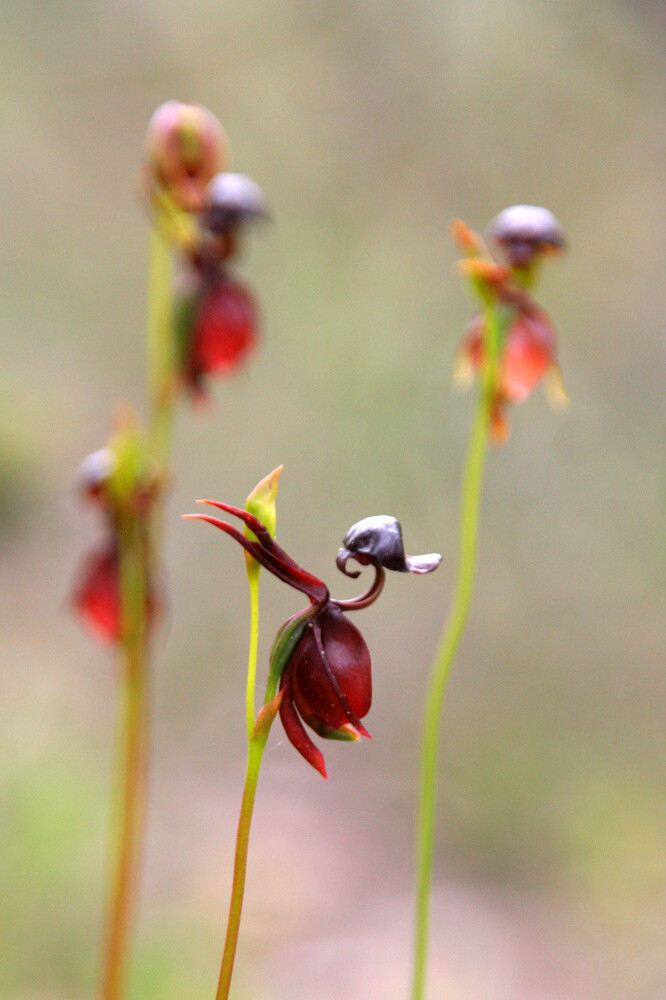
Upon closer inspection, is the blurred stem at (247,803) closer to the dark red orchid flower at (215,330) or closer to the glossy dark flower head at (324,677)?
the glossy dark flower head at (324,677)

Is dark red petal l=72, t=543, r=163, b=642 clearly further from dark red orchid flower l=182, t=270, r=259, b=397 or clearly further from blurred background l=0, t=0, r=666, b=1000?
blurred background l=0, t=0, r=666, b=1000

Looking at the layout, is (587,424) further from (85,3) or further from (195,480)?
(85,3)

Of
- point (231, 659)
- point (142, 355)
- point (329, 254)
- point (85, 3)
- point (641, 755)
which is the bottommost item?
point (641, 755)

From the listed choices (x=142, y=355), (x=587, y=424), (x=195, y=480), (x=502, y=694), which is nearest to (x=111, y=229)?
(x=142, y=355)

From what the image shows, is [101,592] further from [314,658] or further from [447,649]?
[314,658]

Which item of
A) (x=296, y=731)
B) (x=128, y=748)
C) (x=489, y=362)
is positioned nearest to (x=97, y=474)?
(x=128, y=748)

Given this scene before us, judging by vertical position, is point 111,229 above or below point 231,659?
above
